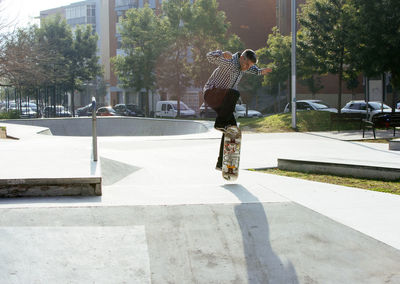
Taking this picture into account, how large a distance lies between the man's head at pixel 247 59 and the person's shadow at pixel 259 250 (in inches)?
69.1

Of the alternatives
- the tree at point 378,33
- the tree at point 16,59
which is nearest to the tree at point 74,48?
the tree at point 16,59

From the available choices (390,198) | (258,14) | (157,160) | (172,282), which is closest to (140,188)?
(172,282)

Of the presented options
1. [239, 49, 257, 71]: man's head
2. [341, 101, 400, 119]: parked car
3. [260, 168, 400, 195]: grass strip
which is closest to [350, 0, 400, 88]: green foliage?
[341, 101, 400, 119]: parked car

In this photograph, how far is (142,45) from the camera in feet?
132

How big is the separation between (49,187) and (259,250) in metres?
2.23

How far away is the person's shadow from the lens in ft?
11.0

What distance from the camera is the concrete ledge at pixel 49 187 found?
4.67 meters

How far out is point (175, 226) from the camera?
402 centimetres

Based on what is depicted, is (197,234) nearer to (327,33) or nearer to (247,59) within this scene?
(247,59)

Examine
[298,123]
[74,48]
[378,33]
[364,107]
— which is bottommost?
[298,123]

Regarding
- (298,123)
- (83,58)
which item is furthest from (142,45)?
(298,123)

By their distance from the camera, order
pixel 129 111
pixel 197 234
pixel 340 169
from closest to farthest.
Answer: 1. pixel 197 234
2. pixel 340 169
3. pixel 129 111

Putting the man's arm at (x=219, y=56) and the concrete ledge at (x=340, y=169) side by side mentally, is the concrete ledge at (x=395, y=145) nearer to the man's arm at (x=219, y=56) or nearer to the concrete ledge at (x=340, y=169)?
the concrete ledge at (x=340, y=169)

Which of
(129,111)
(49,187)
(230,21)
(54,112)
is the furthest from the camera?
(230,21)
